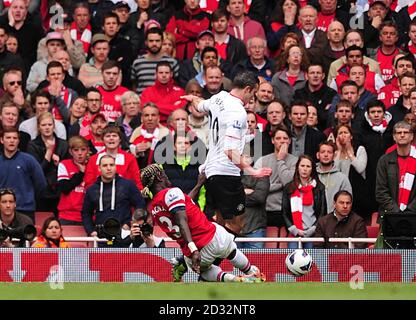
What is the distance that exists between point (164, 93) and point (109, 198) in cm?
245

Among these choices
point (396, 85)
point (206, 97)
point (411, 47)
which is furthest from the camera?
point (411, 47)

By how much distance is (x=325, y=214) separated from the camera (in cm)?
1855

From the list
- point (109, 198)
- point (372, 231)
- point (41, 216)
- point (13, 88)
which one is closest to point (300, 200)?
point (372, 231)

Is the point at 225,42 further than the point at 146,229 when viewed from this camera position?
Yes

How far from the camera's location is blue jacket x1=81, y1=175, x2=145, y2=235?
61.1 ft

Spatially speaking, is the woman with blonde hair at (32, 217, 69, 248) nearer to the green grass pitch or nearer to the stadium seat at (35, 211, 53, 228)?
the stadium seat at (35, 211, 53, 228)

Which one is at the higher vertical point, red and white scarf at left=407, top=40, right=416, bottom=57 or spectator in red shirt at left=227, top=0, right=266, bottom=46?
spectator in red shirt at left=227, top=0, right=266, bottom=46

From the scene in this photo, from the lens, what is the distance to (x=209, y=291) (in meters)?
12.3

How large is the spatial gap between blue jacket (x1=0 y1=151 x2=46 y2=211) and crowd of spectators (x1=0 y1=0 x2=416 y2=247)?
0.06 feet

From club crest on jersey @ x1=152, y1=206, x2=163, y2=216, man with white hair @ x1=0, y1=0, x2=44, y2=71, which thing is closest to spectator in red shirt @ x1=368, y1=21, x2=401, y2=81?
man with white hair @ x1=0, y1=0, x2=44, y2=71

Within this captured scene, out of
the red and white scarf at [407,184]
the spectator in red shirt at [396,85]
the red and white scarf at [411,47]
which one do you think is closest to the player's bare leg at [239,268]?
the red and white scarf at [407,184]

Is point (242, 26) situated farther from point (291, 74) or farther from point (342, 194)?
point (342, 194)
